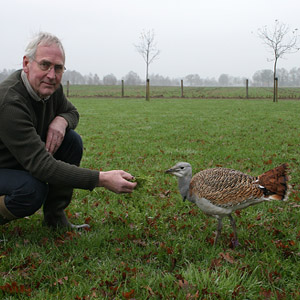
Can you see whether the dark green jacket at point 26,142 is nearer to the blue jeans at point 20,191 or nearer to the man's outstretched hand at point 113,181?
the man's outstretched hand at point 113,181

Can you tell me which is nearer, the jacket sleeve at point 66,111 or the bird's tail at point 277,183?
the bird's tail at point 277,183

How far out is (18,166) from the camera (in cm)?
339

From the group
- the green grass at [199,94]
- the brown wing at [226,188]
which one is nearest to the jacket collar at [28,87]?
the brown wing at [226,188]

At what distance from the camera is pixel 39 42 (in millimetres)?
2990

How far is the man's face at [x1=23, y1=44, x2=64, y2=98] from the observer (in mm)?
2988

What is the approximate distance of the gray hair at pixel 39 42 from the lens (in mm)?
2988

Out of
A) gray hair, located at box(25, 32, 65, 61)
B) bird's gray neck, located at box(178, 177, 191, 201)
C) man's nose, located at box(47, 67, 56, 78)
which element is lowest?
bird's gray neck, located at box(178, 177, 191, 201)

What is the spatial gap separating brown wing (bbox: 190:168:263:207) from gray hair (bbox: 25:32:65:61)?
2116mm

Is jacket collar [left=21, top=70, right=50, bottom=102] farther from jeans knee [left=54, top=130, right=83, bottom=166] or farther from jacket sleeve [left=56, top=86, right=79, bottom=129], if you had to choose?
jeans knee [left=54, top=130, right=83, bottom=166]

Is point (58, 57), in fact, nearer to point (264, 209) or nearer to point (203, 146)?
point (264, 209)

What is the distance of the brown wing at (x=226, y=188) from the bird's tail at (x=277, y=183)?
82mm

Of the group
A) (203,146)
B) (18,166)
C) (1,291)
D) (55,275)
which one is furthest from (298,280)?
(203,146)

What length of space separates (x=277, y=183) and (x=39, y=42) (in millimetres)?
2771

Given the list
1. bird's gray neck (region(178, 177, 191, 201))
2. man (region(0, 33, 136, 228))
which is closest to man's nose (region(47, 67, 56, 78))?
man (region(0, 33, 136, 228))
